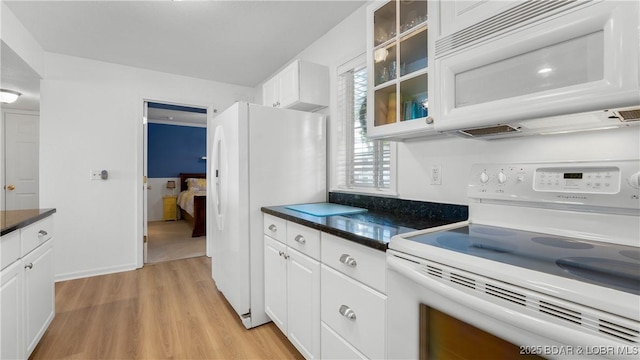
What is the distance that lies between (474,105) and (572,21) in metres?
0.35

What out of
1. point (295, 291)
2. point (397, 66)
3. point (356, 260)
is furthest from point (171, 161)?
point (356, 260)

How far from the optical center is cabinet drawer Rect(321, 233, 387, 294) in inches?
44.6

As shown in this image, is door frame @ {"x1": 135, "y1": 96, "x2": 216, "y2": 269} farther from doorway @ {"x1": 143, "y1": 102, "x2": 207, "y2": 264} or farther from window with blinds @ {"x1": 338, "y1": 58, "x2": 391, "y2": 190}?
window with blinds @ {"x1": 338, "y1": 58, "x2": 391, "y2": 190}

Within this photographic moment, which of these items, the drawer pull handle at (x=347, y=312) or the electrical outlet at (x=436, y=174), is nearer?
the drawer pull handle at (x=347, y=312)

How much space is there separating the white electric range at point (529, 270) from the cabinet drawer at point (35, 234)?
6.46ft

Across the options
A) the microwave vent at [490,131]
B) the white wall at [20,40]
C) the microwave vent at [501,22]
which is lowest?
the microwave vent at [490,131]

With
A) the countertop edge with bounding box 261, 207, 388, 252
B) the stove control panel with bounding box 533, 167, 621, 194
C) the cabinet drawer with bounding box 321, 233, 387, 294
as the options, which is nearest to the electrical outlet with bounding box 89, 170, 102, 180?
the countertop edge with bounding box 261, 207, 388, 252

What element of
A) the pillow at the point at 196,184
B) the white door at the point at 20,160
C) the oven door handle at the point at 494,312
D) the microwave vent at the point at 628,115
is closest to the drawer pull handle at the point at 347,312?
the oven door handle at the point at 494,312

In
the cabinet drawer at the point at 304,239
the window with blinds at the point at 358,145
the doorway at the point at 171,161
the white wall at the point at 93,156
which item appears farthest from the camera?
the doorway at the point at 171,161

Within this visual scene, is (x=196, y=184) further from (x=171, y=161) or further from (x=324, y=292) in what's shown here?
(x=324, y=292)

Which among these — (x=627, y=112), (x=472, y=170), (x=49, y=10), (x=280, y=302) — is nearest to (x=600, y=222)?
(x=627, y=112)

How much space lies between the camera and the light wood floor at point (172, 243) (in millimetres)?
3930

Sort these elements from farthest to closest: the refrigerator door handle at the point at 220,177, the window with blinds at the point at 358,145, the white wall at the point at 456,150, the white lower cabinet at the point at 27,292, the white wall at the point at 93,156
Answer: the white wall at the point at 93,156 < the refrigerator door handle at the point at 220,177 < the window with blinds at the point at 358,145 < the white lower cabinet at the point at 27,292 < the white wall at the point at 456,150

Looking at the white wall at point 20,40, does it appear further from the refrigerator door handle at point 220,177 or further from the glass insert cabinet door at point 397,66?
the glass insert cabinet door at point 397,66
